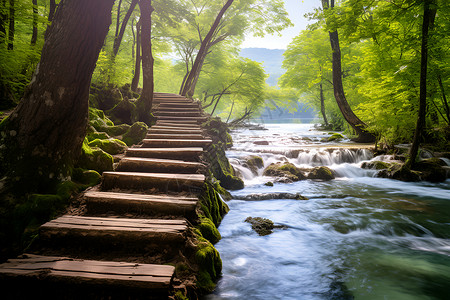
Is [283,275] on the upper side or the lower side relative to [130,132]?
lower

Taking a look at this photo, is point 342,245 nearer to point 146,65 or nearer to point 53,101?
point 53,101

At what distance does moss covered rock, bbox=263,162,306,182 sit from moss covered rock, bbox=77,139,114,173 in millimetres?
7234

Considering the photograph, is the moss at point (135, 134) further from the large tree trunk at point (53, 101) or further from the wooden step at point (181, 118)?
the large tree trunk at point (53, 101)

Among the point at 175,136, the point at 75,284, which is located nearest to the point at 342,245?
the point at 75,284

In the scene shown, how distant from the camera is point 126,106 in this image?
8766 millimetres

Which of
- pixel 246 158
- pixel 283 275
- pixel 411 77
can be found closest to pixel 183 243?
pixel 283 275

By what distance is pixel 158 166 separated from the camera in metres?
4.59

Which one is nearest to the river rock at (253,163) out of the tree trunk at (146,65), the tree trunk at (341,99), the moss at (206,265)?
the tree trunk at (146,65)

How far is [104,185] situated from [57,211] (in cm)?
84

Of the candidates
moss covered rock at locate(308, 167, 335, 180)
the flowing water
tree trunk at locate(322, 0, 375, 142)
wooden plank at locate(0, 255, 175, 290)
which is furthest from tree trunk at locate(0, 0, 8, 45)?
tree trunk at locate(322, 0, 375, 142)

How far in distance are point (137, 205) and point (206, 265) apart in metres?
1.31

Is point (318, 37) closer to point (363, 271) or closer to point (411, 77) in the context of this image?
point (411, 77)

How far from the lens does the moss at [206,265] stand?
272 cm

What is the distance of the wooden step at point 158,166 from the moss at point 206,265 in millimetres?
1758
